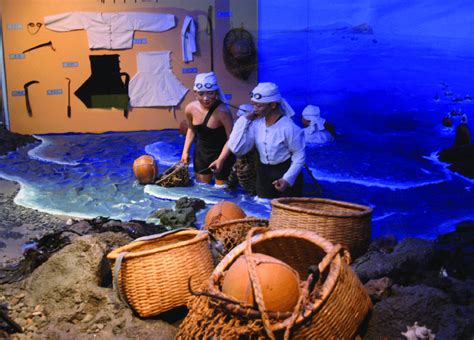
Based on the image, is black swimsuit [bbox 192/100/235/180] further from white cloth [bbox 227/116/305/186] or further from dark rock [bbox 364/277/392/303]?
dark rock [bbox 364/277/392/303]

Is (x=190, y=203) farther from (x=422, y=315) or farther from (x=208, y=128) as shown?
(x=422, y=315)

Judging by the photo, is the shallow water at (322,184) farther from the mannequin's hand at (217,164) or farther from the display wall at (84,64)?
the display wall at (84,64)

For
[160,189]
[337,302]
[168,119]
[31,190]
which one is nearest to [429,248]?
[337,302]

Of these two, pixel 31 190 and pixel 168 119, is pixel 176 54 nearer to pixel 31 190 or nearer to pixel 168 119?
pixel 168 119

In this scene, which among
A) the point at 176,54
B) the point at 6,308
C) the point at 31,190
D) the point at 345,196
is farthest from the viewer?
the point at 176,54

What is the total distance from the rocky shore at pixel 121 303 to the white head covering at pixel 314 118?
4.52 metres

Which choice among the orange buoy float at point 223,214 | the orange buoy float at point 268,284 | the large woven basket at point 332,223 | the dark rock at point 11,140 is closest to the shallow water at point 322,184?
the dark rock at point 11,140

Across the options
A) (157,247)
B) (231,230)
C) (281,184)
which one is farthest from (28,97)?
(157,247)

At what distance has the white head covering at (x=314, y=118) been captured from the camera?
8.91 meters

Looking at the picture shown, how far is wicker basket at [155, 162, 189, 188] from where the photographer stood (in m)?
7.19

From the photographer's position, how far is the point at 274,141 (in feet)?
19.4

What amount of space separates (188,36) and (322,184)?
4.59 meters

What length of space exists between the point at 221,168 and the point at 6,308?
3.80 meters

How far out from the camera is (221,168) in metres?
7.00
